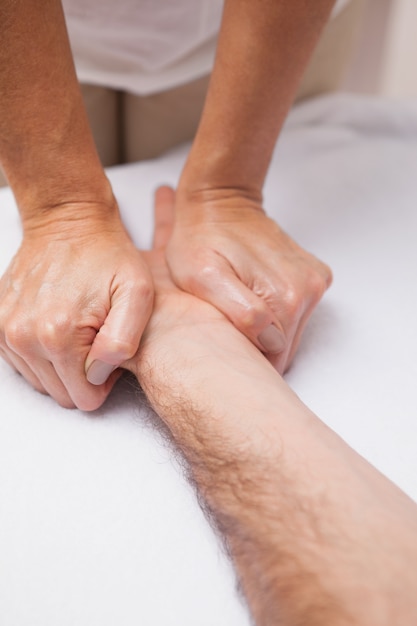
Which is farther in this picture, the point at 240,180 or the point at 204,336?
the point at 240,180

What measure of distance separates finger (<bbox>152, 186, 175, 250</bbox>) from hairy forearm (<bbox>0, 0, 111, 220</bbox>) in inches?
4.9

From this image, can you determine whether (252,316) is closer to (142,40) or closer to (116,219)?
(116,219)

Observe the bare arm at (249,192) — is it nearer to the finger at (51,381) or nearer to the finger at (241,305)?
the finger at (241,305)

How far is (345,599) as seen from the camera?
16.9 inches

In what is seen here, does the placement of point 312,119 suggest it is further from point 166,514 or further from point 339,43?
point 166,514

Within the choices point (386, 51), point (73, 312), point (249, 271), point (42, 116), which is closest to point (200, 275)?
point (249, 271)

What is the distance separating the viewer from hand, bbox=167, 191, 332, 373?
71 cm

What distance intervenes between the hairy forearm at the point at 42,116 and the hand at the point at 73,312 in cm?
6

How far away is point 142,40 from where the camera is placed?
3.48 feet

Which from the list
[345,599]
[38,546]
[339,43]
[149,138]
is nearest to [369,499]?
[345,599]

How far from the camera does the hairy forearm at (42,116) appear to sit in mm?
696

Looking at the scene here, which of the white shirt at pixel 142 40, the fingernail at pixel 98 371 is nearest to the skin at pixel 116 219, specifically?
the fingernail at pixel 98 371

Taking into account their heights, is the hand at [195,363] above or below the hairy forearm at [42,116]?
below

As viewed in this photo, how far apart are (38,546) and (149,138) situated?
946 millimetres
